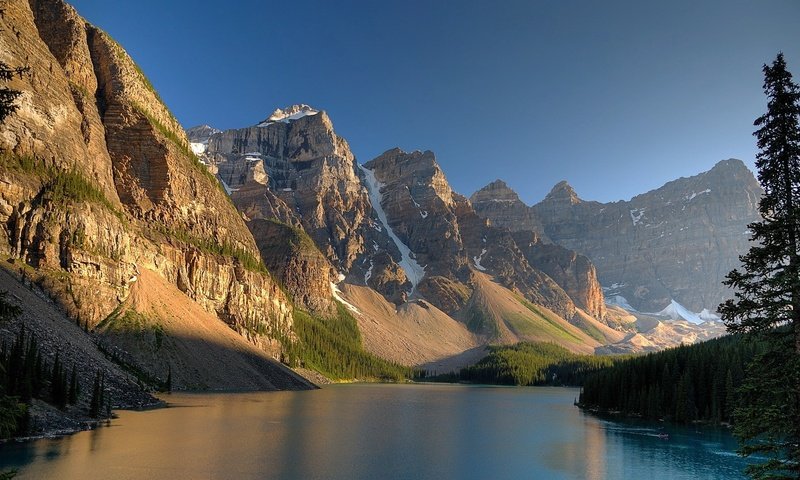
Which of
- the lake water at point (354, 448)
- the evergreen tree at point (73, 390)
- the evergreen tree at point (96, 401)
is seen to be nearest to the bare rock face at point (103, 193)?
the lake water at point (354, 448)

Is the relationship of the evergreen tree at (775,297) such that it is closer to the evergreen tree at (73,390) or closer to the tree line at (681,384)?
the evergreen tree at (73,390)

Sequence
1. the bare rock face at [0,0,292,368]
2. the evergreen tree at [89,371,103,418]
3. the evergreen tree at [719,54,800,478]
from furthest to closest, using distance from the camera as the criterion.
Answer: the bare rock face at [0,0,292,368] → the evergreen tree at [89,371,103,418] → the evergreen tree at [719,54,800,478]

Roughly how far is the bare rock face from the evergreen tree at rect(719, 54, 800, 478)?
96.6 meters

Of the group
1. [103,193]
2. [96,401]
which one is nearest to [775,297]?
[96,401]

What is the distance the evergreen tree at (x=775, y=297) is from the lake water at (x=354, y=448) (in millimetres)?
29845

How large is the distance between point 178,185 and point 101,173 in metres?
30.4

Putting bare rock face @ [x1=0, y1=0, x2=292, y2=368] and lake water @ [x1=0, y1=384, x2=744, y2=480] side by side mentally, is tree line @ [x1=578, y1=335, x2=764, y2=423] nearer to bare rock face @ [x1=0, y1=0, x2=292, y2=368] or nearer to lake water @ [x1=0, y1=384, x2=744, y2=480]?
lake water @ [x1=0, y1=384, x2=744, y2=480]

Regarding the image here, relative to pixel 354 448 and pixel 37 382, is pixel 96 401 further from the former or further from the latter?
pixel 354 448

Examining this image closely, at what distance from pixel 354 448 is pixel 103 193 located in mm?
95347

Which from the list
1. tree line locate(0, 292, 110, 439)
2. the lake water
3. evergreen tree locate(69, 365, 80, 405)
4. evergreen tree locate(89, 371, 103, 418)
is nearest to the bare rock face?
the lake water

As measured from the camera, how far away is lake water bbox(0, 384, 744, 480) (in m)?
44.5

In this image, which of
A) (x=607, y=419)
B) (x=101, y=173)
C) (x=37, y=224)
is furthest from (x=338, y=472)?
(x=101, y=173)

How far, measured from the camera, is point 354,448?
56969 mm

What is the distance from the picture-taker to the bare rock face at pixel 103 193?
10269cm
